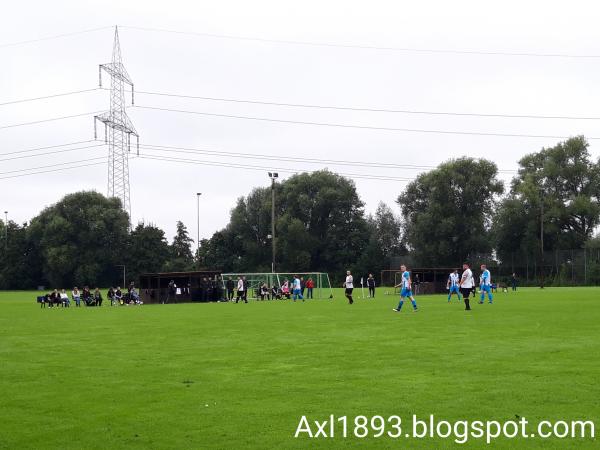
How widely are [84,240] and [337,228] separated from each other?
36.5 meters

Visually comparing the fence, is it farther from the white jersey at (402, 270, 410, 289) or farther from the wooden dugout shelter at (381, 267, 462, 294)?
the white jersey at (402, 270, 410, 289)

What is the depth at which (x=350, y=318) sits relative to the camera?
26406 millimetres

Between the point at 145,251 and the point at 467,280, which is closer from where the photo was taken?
the point at 467,280

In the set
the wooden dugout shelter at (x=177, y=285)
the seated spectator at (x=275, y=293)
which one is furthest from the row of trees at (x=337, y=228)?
the wooden dugout shelter at (x=177, y=285)

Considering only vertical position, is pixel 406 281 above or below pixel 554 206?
below

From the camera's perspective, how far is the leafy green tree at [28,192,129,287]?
101 m

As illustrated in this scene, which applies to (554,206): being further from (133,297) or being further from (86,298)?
(86,298)

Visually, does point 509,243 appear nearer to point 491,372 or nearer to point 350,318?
point 350,318

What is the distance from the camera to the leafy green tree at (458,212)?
9262 centimetres

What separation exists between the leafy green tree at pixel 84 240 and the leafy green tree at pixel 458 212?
42.5m

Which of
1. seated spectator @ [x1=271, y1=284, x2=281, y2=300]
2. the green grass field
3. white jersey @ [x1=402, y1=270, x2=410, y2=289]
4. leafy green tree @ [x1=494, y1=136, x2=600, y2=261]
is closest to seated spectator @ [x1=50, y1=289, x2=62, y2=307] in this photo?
seated spectator @ [x1=271, y1=284, x2=281, y2=300]

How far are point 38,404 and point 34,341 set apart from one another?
9901 mm

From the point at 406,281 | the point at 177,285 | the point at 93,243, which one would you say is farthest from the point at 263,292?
the point at 93,243

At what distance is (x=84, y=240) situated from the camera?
336ft
